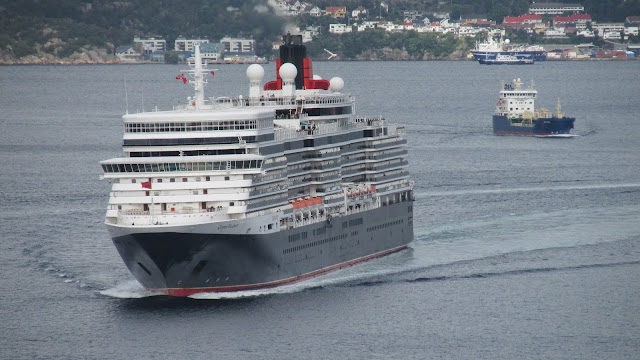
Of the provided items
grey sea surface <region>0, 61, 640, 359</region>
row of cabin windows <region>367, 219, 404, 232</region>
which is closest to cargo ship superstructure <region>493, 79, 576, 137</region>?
grey sea surface <region>0, 61, 640, 359</region>

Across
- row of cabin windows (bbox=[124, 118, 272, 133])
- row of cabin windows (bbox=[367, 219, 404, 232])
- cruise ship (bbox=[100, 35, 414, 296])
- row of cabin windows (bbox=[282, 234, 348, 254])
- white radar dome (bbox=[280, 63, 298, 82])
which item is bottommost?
row of cabin windows (bbox=[367, 219, 404, 232])

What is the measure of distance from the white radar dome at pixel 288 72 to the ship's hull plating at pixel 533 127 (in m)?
72.0

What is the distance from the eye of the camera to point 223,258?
59875mm

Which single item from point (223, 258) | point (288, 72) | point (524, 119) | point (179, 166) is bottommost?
point (524, 119)

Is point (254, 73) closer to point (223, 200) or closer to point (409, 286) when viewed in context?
point (223, 200)

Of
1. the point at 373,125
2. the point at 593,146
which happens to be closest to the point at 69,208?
the point at 373,125

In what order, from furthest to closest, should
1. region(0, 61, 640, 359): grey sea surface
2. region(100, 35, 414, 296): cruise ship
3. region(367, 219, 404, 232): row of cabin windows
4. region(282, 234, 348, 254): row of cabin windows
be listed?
region(367, 219, 404, 232): row of cabin windows < region(282, 234, 348, 254): row of cabin windows < region(100, 35, 414, 296): cruise ship < region(0, 61, 640, 359): grey sea surface

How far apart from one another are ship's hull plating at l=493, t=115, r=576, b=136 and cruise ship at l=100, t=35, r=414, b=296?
7463 centimetres

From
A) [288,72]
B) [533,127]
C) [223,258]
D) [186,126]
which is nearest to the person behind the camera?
[223,258]

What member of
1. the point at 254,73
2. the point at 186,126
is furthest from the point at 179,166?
the point at 254,73

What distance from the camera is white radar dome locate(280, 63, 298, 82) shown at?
236ft

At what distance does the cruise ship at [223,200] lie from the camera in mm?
59031

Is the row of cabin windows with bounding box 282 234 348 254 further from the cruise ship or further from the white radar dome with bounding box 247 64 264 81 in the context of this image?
the white radar dome with bounding box 247 64 264 81

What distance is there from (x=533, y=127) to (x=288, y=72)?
74.9 meters
